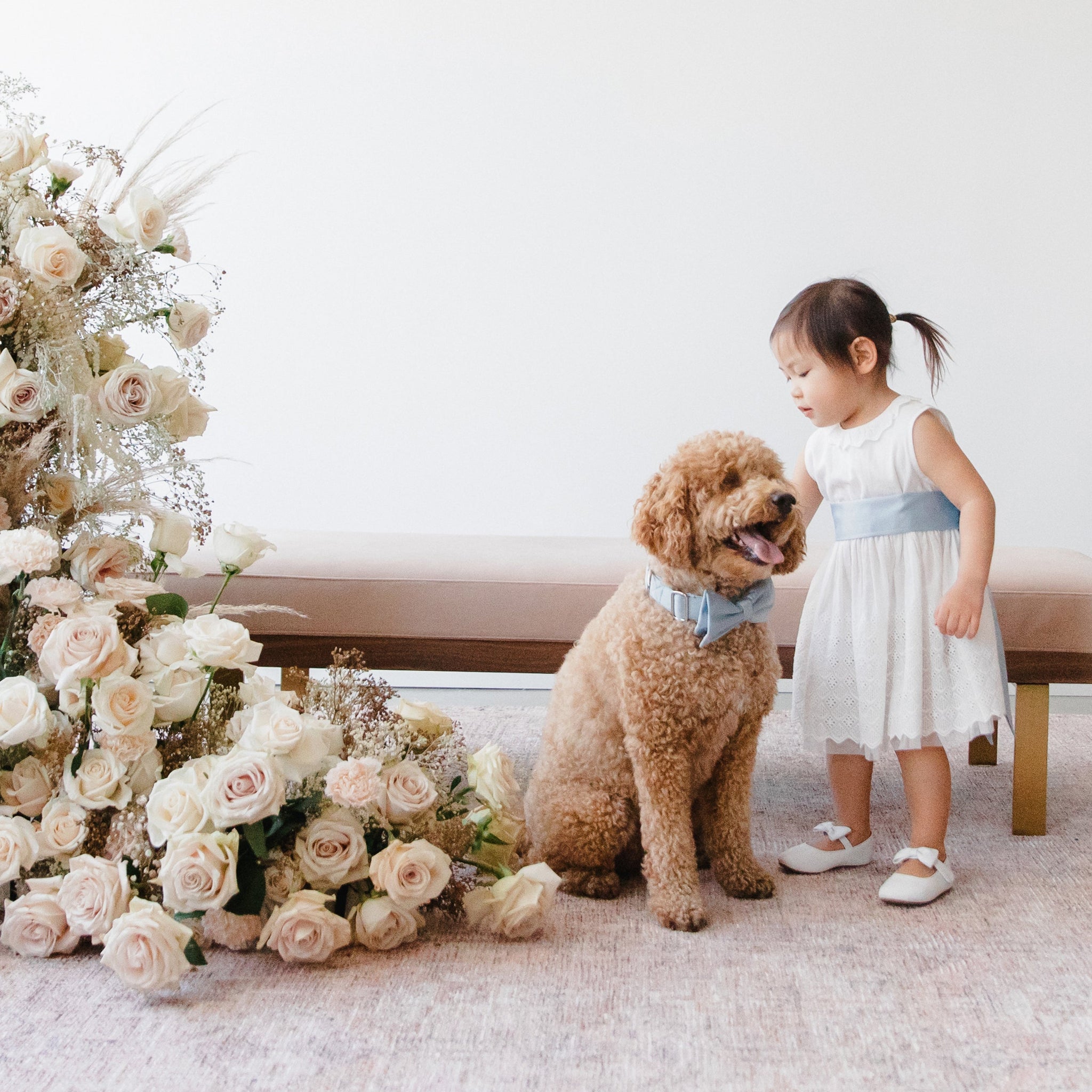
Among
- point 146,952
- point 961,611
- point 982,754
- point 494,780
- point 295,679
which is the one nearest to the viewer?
point 146,952

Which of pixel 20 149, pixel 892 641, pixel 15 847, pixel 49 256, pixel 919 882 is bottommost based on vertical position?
pixel 919 882

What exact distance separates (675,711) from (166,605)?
2.55ft

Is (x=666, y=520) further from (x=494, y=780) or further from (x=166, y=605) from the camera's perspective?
(x=166, y=605)

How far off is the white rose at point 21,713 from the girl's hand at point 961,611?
1.32 metres

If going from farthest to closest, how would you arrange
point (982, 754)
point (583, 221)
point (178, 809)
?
point (583, 221), point (982, 754), point (178, 809)

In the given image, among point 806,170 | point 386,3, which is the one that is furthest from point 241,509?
point 806,170

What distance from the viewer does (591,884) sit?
1717mm

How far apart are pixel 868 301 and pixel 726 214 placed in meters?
1.78

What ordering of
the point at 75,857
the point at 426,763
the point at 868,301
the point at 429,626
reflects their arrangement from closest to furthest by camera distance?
→ the point at 75,857, the point at 426,763, the point at 868,301, the point at 429,626

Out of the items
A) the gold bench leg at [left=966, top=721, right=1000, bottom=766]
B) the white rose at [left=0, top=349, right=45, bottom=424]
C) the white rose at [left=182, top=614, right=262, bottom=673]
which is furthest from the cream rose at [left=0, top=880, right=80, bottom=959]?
the gold bench leg at [left=966, top=721, right=1000, bottom=766]

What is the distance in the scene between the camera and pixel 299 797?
152 cm

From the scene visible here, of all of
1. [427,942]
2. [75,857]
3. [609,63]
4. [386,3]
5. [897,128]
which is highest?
[386,3]

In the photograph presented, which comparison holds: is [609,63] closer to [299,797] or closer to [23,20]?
[23,20]

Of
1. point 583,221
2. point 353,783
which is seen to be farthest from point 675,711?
point 583,221
